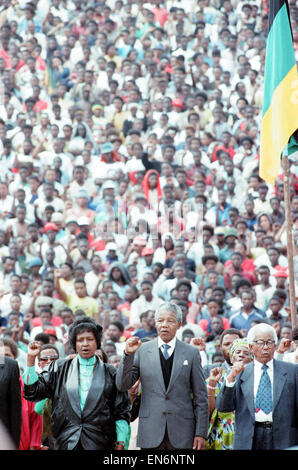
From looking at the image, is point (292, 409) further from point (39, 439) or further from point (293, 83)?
point (293, 83)

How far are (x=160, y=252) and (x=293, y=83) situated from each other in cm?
530

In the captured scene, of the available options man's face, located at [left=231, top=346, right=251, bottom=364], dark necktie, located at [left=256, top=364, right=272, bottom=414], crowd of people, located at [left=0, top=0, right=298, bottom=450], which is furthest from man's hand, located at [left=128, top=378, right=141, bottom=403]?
dark necktie, located at [left=256, top=364, right=272, bottom=414]

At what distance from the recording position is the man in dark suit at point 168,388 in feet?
21.7

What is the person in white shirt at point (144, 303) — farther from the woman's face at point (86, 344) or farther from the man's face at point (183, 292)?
the woman's face at point (86, 344)

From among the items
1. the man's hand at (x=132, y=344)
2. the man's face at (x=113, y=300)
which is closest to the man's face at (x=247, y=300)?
the man's face at (x=113, y=300)

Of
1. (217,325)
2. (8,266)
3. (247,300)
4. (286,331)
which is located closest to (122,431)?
(286,331)

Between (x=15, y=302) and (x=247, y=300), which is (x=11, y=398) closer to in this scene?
(x=247, y=300)

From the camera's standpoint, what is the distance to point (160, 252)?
13.3 meters

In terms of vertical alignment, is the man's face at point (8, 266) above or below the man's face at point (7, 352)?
above

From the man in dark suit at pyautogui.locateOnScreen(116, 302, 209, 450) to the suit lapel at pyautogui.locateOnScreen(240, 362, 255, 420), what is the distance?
0.29 m

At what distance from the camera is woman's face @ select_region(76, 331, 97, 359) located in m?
6.65

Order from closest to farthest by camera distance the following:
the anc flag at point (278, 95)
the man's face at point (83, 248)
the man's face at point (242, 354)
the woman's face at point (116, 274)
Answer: the man's face at point (242, 354) < the anc flag at point (278, 95) < the woman's face at point (116, 274) < the man's face at point (83, 248)

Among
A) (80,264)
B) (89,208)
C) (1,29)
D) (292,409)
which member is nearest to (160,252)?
(80,264)

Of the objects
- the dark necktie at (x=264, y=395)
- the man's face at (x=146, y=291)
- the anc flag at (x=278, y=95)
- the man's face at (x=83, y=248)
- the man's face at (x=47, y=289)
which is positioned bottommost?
the dark necktie at (x=264, y=395)
